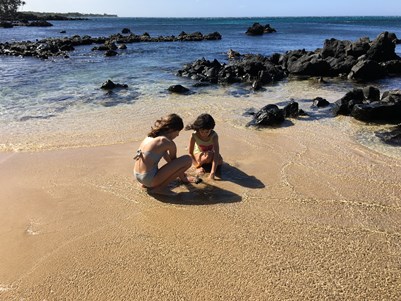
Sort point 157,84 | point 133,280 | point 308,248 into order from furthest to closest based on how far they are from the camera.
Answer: point 157,84
point 308,248
point 133,280

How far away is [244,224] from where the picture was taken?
184 inches

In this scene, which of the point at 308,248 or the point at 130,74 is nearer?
the point at 308,248

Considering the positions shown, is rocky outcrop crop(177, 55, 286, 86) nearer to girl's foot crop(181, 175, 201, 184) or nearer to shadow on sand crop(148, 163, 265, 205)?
shadow on sand crop(148, 163, 265, 205)

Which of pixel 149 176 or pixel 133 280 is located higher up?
pixel 149 176

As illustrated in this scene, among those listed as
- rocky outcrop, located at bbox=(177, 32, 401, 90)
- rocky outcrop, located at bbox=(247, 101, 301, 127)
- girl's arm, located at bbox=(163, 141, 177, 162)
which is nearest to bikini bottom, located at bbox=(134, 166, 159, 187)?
girl's arm, located at bbox=(163, 141, 177, 162)

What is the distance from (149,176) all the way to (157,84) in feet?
36.5

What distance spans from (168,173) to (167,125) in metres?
0.73

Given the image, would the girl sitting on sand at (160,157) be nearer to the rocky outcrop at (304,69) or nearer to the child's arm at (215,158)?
the child's arm at (215,158)

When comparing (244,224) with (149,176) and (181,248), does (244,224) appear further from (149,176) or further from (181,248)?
(149,176)

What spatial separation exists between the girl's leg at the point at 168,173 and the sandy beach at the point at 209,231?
20cm

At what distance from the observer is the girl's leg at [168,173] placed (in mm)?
5430

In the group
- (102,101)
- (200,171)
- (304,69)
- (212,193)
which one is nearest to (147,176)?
(212,193)

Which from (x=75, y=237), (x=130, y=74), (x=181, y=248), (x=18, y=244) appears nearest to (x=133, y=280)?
(x=181, y=248)

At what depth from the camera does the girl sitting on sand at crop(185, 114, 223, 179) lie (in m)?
5.93
